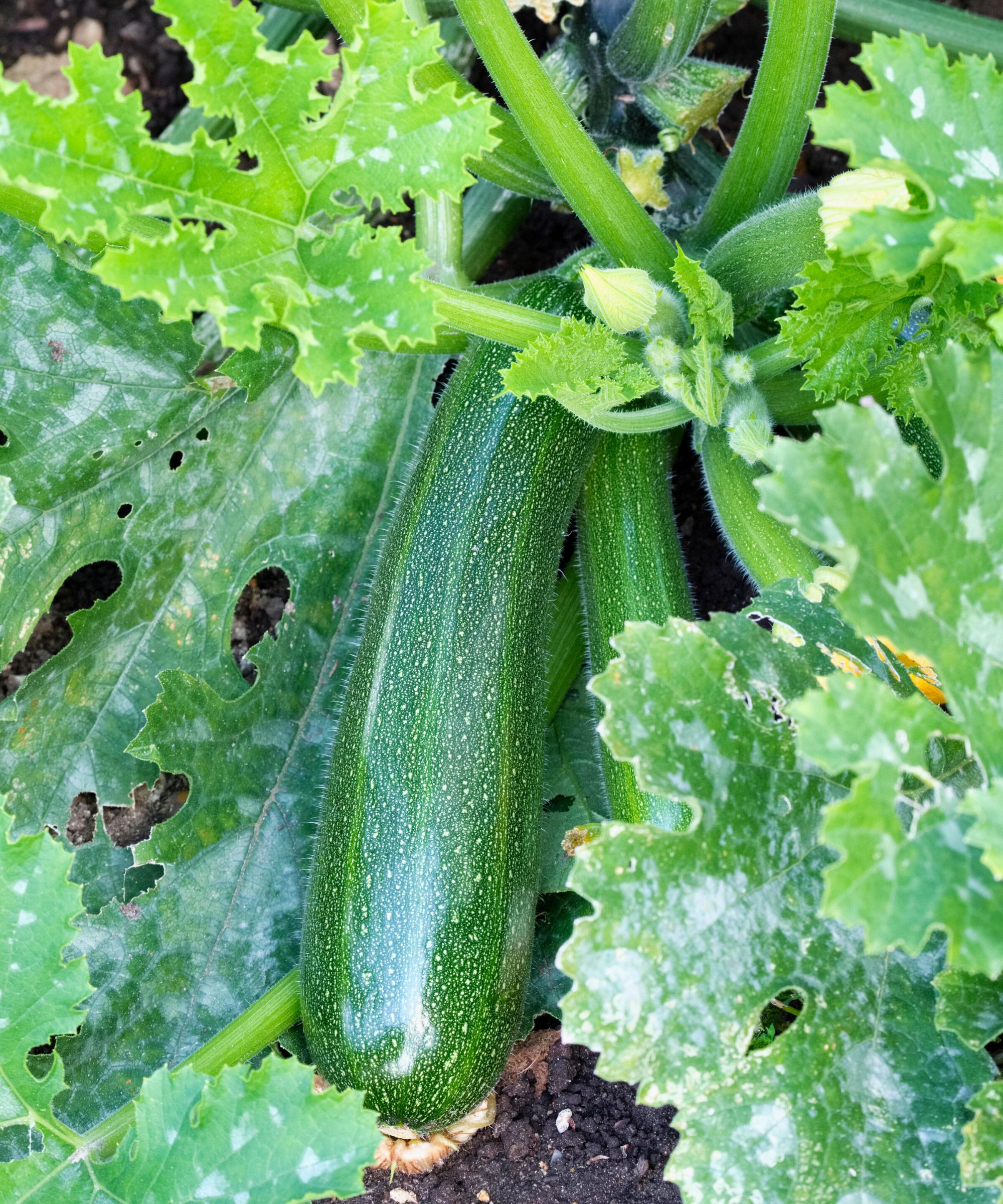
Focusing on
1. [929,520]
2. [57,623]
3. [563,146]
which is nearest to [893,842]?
[929,520]

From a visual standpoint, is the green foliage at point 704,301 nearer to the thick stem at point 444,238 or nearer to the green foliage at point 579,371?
the green foliage at point 579,371

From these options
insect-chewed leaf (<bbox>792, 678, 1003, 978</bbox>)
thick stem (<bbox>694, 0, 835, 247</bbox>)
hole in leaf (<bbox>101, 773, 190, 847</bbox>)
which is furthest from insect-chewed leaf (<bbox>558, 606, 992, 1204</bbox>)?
hole in leaf (<bbox>101, 773, 190, 847</bbox>)

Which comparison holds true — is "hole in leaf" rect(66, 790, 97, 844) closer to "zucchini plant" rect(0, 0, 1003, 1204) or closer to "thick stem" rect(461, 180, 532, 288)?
"zucchini plant" rect(0, 0, 1003, 1204)

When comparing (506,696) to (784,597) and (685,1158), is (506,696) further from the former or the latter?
(685,1158)

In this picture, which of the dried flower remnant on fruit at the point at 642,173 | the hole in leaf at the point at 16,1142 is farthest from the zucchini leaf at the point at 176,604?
the dried flower remnant on fruit at the point at 642,173

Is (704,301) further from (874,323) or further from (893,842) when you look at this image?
(893,842)
